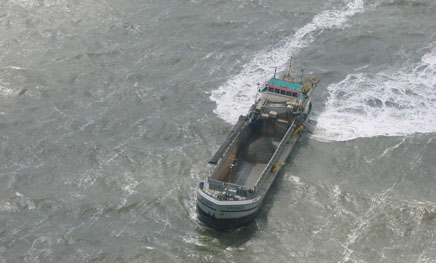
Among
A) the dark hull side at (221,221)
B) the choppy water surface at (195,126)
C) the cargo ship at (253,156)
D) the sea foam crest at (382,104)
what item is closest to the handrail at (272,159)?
the cargo ship at (253,156)

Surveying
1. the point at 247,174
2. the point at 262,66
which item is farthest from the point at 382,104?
the point at 247,174

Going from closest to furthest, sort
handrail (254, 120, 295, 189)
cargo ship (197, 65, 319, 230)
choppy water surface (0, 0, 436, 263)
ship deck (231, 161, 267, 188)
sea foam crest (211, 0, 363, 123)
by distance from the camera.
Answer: cargo ship (197, 65, 319, 230) → choppy water surface (0, 0, 436, 263) → handrail (254, 120, 295, 189) → ship deck (231, 161, 267, 188) → sea foam crest (211, 0, 363, 123)

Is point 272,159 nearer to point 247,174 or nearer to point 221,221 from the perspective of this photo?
point 247,174

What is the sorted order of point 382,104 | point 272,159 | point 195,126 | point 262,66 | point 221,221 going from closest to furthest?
point 221,221, point 272,159, point 195,126, point 382,104, point 262,66

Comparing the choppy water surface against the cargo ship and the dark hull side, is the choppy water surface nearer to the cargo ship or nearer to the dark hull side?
the dark hull side

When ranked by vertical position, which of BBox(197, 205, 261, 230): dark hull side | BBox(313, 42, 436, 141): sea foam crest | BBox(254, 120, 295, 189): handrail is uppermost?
BBox(254, 120, 295, 189): handrail

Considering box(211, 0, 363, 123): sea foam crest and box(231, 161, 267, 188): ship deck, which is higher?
box(211, 0, 363, 123): sea foam crest

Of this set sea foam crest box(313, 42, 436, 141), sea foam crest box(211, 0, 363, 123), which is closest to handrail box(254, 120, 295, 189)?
sea foam crest box(313, 42, 436, 141)
